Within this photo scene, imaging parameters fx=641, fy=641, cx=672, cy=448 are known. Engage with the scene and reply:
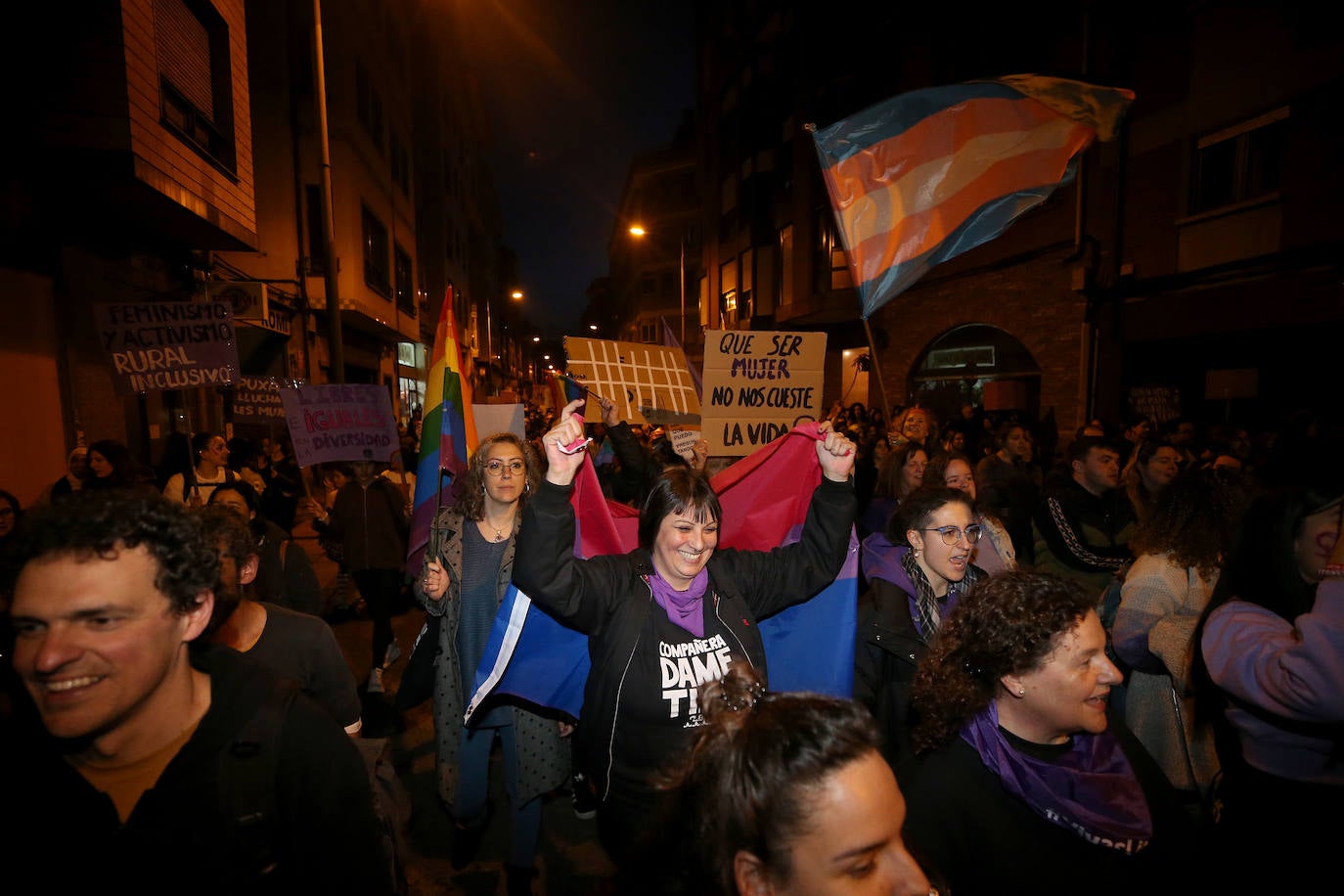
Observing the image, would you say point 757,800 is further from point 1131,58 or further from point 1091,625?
point 1131,58

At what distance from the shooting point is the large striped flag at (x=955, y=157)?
4395mm

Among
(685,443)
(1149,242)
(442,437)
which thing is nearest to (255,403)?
(685,443)

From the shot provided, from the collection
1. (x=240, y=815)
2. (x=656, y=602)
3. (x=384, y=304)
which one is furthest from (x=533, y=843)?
(x=384, y=304)

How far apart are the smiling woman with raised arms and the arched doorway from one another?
39.4 ft

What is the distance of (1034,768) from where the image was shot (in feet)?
5.98

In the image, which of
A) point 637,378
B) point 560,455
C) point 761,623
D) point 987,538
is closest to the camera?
point 560,455

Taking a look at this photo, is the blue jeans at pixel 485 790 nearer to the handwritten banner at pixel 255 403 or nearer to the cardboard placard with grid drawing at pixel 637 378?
the cardboard placard with grid drawing at pixel 637 378

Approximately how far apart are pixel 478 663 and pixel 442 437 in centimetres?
168

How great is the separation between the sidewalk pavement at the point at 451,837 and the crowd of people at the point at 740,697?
149 mm

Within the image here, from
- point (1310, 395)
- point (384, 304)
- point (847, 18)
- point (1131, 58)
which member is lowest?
point (1310, 395)

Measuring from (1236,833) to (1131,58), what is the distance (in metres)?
14.0

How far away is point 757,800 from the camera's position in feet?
4.14

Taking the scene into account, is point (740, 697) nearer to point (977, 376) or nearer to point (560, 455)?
point (560, 455)

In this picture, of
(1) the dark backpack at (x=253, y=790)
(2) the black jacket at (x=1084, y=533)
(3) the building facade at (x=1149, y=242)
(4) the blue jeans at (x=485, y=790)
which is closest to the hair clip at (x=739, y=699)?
(1) the dark backpack at (x=253, y=790)
